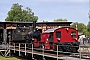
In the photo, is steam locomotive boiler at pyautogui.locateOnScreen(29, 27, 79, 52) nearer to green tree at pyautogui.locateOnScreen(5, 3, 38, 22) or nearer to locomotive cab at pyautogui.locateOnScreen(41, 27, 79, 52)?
locomotive cab at pyautogui.locateOnScreen(41, 27, 79, 52)

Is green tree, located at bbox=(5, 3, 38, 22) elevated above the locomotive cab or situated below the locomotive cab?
above

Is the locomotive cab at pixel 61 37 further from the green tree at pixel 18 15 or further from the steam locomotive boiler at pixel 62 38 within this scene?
the green tree at pixel 18 15

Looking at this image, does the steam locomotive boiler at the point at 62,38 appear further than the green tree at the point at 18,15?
No

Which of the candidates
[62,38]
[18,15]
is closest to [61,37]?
[62,38]

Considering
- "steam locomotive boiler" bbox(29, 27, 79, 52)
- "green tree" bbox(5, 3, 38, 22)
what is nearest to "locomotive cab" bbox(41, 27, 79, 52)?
"steam locomotive boiler" bbox(29, 27, 79, 52)

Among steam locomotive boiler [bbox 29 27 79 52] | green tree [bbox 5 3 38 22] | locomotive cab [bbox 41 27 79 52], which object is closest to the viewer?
steam locomotive boiler [bbox 29 27 79 52]

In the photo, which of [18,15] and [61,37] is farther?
[18,15]

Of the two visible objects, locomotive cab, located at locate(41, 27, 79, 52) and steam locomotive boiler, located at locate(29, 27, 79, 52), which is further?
locomotive cab, located at locate(41, 27, 79, 52)

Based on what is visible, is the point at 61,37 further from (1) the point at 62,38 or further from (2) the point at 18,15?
(2) the point at 18,15

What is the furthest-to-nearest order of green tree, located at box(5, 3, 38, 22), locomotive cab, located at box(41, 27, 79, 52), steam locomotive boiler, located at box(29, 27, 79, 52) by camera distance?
green tree, located at box(5, 3, 38, 22), locomotive cab, located at box(41, 27, 79, 52), steam locomotive boiler, located at box(29, 27, 79, 52)

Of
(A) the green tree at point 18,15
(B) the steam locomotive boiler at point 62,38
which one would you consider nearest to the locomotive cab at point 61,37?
(B) the steam locomotive boiler at point 62,38

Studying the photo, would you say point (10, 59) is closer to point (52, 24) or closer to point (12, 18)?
point (52, 24)

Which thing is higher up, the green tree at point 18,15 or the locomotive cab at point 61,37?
the green tree at point 18,15

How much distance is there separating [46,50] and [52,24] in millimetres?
26876
